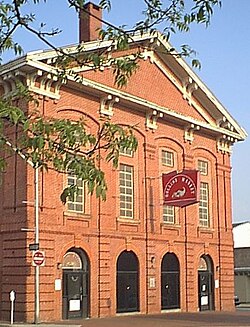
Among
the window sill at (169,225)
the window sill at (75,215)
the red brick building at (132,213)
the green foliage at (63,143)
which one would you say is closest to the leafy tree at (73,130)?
the green foliage at (63,143)

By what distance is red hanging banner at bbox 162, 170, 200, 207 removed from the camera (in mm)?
30672

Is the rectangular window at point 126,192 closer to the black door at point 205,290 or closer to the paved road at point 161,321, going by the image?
Result: the paved road at point 161,321

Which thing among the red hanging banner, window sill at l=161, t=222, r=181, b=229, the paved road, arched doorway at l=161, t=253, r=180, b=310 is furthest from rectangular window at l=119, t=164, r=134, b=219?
the paved road

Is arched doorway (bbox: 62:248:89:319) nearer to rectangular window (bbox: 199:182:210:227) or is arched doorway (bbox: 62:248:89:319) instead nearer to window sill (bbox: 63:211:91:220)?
window sill (bbox: 63:211:91:220)

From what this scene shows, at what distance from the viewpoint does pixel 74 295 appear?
1141 inches

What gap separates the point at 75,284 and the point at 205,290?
10.5 meters

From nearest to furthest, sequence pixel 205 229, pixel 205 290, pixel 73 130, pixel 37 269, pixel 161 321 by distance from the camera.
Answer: pixel 73 130 < pixel 37 269 < pixel 161 321 < pixel 205 290 < pixel 205 229

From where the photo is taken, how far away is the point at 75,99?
2994 centimetres

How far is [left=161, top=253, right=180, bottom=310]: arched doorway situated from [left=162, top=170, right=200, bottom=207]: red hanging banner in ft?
13.6

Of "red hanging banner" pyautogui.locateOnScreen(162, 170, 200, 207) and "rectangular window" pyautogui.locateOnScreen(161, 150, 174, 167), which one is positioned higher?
"rectangular window" pyautogui.locateOnScreen(161, 150, 174, 167)

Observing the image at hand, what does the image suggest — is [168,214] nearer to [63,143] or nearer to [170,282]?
[170,282]

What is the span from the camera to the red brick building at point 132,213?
2730 centimetres

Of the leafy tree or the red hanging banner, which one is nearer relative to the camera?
the leafy tree

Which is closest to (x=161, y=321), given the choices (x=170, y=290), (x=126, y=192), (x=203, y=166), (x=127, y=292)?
(x=127, y=292)
